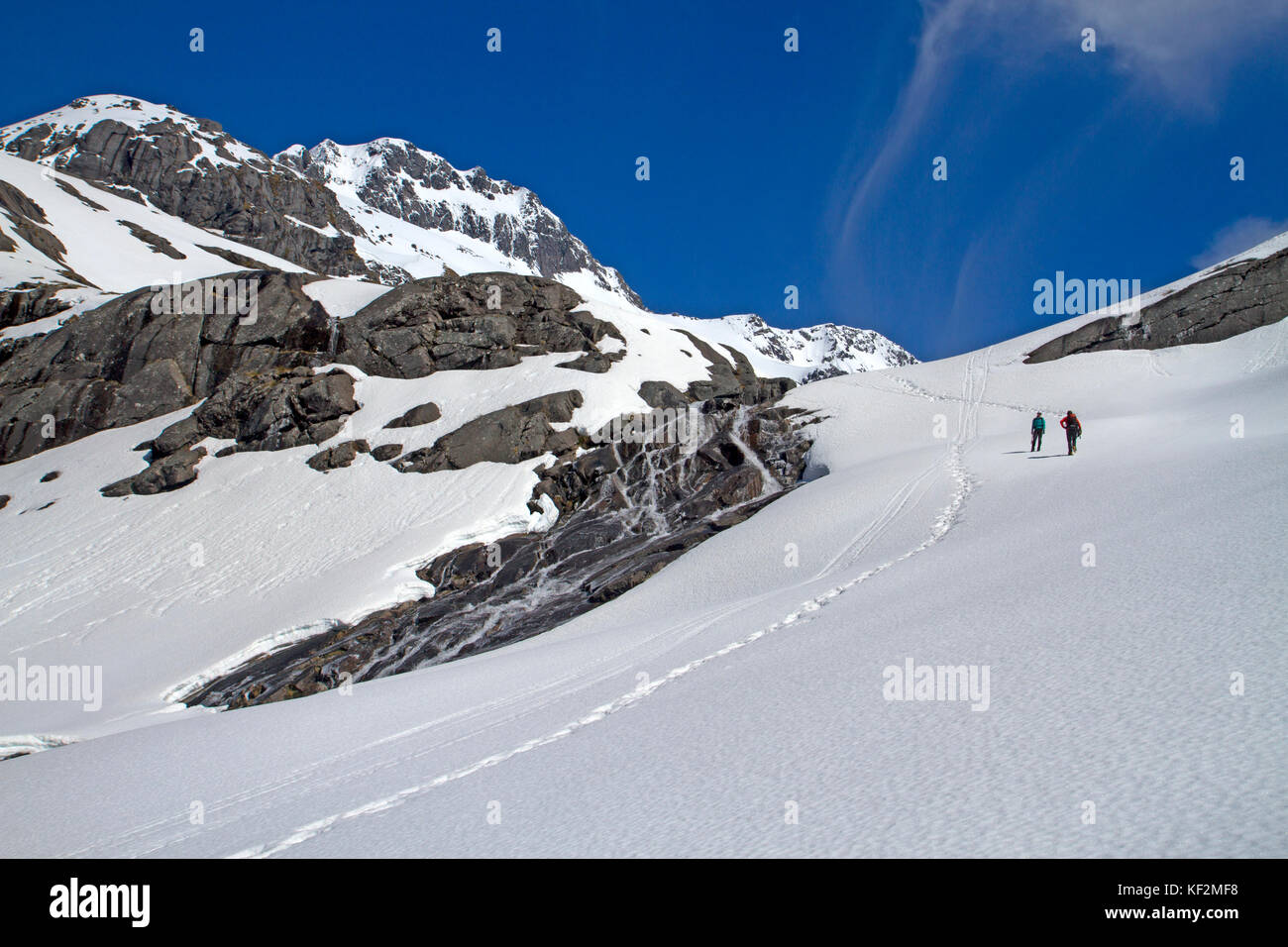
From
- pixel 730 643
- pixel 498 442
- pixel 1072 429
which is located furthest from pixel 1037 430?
pixel 498 442

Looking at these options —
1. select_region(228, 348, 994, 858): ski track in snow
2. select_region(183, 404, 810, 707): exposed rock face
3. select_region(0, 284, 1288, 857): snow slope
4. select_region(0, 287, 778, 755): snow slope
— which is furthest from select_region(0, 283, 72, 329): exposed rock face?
select_region(228, 348, 994, 858): ski track in snow

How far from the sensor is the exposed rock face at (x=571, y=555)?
1786 centimetres

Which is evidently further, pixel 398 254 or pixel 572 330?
pixel 398 254

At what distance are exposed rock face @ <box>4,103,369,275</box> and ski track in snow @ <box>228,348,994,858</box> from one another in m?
105

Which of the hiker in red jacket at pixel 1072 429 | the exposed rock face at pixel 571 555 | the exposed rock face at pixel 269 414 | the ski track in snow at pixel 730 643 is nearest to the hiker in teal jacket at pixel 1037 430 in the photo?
the hiker in red jacket at pixel 1072 429

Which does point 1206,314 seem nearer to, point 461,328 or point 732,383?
point 732,383

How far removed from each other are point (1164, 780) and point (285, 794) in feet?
21.8

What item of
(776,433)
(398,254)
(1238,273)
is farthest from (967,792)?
(398,254)

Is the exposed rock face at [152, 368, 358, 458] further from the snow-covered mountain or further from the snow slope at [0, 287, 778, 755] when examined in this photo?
the snow-covered mountain

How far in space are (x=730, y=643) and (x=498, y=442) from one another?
77.6ft

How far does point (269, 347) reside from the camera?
39.2m

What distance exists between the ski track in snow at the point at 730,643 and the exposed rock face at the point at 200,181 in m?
105
